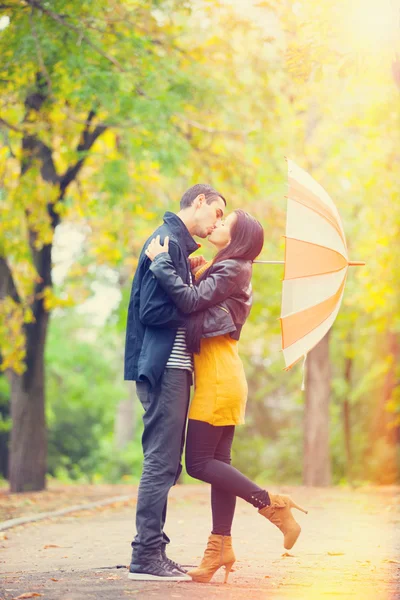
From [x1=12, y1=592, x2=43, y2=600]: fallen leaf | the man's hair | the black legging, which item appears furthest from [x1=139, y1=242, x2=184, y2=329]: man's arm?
[x1=12, y1=592, x2=43, y2=600]: fallen leaf

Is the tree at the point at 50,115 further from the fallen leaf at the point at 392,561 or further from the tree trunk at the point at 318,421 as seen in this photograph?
the fallen leaf at the point at 392,561

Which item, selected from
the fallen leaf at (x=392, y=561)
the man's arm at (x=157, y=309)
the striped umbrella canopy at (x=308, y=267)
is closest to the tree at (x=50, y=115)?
the striped umbrella canopy at (x=308, y=267)

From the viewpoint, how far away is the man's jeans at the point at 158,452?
4953 mm

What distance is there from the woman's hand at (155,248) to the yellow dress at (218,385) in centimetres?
54

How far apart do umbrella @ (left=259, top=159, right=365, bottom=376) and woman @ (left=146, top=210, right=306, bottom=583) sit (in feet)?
0.95

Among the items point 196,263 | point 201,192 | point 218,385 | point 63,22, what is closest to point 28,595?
point 218,385

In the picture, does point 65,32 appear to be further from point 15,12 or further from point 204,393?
point 204,393

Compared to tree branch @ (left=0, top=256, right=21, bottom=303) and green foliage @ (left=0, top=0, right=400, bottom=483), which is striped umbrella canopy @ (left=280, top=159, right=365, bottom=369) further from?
tree branch @ (left=0, top=256, right=21, bottom=303)

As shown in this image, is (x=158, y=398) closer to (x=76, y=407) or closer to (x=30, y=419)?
(x=30, y=419)

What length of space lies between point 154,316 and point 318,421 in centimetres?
1281

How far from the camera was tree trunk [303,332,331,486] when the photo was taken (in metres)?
17.2

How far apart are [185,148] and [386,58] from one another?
4412 mm

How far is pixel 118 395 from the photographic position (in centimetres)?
2469

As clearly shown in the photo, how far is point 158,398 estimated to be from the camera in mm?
4996
